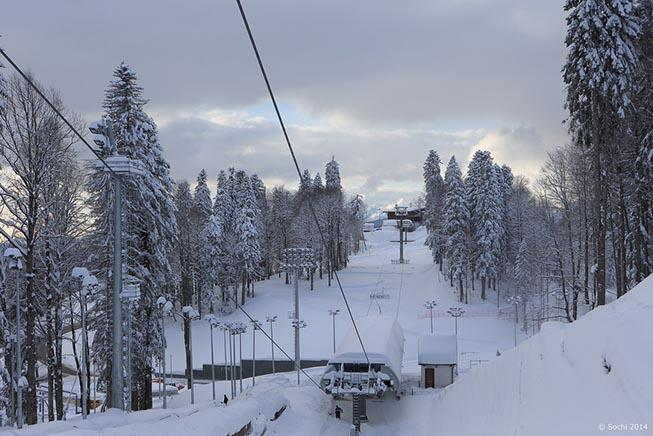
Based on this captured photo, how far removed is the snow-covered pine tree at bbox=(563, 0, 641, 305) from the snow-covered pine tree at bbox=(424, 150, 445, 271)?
46969 millimetres

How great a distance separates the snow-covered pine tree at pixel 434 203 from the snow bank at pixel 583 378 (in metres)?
60.6

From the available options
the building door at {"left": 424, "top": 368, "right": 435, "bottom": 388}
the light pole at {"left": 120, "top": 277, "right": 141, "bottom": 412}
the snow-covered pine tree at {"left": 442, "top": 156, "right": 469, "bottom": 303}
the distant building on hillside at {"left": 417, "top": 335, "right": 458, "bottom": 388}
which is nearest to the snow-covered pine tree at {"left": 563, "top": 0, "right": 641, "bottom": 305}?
the distant building on hillside at {"left": 417, "top": 335, "right": 458, "bottom": 388}

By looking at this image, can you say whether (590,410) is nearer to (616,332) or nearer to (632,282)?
(616,332)

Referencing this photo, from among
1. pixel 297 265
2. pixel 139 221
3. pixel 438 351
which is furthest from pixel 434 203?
pixel 139 221

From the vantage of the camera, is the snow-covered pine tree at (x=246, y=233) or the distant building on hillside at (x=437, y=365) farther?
the snow-covered pine tree at (x=246, y=233)

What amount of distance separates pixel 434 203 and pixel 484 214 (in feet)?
63.1

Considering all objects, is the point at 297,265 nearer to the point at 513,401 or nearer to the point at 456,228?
the point at 456,228

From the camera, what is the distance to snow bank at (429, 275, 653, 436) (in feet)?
21.0

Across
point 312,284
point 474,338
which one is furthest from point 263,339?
point 474,338

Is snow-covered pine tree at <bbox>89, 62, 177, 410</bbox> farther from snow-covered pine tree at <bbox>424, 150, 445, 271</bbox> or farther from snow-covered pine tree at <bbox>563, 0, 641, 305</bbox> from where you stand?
snow-covered pine tree at <bbox>424, 150, 445, 271</bbox>

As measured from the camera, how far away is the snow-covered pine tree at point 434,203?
80.3m

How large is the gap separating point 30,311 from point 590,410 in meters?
19.2

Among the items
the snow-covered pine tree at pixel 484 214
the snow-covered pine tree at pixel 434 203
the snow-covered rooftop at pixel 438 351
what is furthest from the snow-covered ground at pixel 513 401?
the snow-covered pine tree at pixel 434 203

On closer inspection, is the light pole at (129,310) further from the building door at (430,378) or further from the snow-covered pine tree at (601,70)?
the building door at (430,378)
